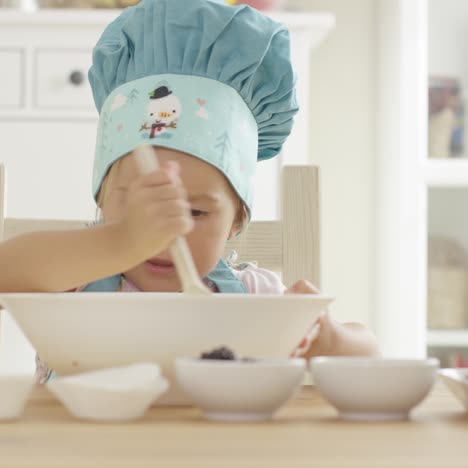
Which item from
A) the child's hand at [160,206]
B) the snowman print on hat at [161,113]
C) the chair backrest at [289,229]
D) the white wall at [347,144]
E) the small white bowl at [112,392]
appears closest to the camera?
the small white bowl at [112,392]

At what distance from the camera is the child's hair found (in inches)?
41.6

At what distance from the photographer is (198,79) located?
1059 millimetres

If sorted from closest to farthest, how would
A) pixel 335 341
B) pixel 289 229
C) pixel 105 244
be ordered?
pixel 105 244
pixel 335 341
pixel 289 229

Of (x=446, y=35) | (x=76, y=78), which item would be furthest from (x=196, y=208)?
(x=446, y=35)

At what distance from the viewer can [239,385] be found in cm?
53

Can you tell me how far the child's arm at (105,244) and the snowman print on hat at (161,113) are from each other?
0.26 metres

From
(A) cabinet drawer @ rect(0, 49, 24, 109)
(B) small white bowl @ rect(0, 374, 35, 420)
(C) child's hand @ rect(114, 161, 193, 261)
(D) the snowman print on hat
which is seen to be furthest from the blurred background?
(B) small white bowl @ rect(0, 374, 35, 420)

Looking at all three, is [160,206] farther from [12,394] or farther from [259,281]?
[259,281]

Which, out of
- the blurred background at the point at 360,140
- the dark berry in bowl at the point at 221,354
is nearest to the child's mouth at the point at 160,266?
the dark berry in bowl at the point at 221,354

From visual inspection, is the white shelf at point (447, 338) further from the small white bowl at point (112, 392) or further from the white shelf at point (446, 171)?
the small white bowl at point (112, 392)

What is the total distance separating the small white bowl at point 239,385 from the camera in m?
0.53

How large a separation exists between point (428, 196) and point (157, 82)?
174 cm

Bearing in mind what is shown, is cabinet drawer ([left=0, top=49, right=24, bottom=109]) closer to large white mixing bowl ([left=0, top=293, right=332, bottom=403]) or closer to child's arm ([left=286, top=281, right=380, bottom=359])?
child's arm ([left=286, top=281, right=380, bottom=359])

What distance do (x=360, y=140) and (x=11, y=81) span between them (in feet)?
3.43
